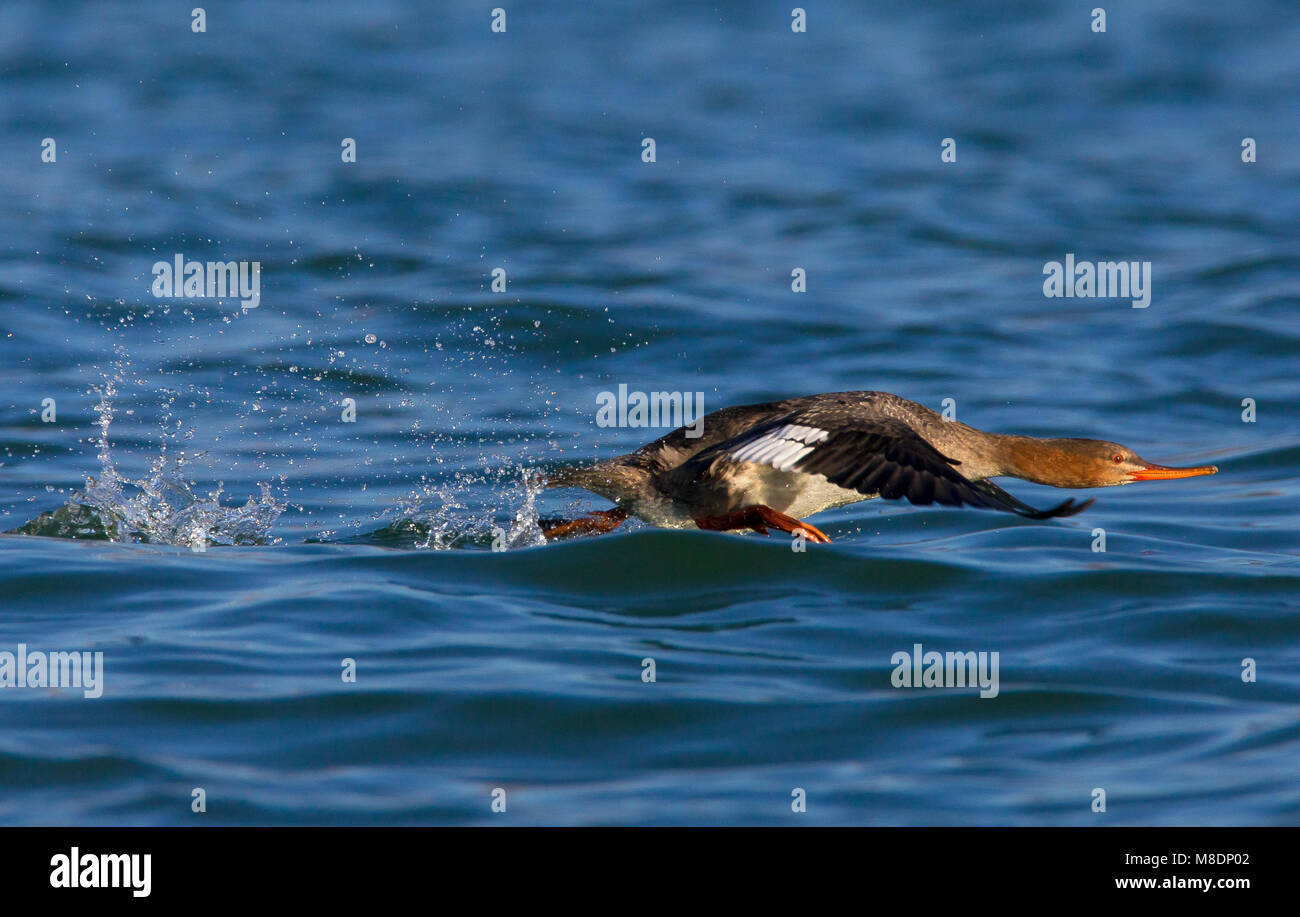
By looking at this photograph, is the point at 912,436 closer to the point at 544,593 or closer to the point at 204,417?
the point at 544,593

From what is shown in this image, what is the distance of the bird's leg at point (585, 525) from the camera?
7809 millimetres

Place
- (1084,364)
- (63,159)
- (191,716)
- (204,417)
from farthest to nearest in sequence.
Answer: (63,159), (1084,364), (204,417), (191,716)

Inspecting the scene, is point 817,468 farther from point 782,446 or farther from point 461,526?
point 461,526

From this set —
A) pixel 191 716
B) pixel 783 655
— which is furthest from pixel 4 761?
pixel 783 655

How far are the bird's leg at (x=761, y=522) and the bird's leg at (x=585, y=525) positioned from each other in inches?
26.0

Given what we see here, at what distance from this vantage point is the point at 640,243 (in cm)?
1656

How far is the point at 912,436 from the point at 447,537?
8.00 ft
